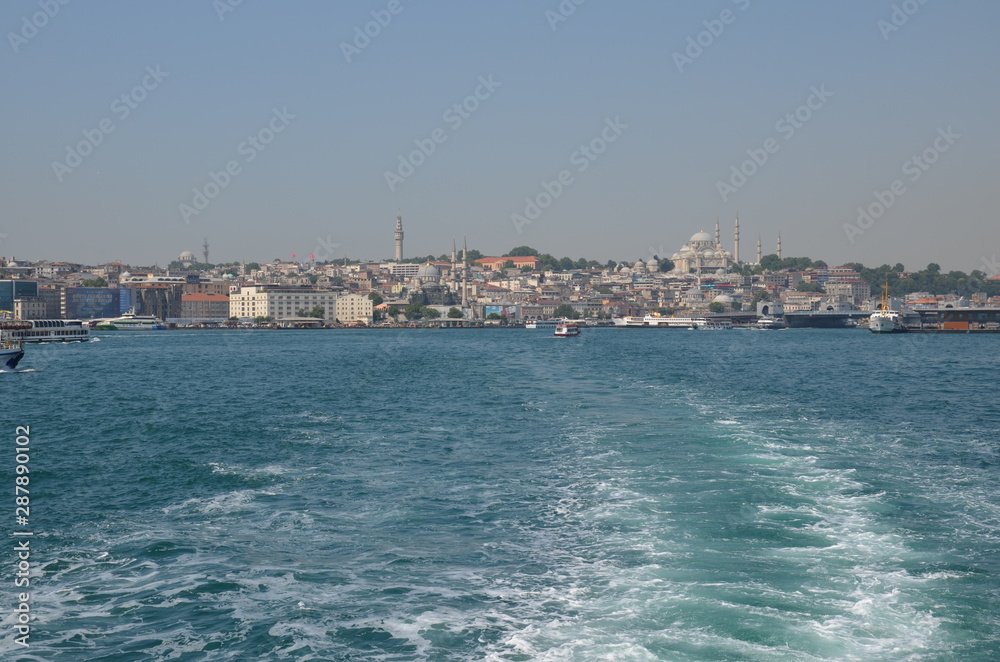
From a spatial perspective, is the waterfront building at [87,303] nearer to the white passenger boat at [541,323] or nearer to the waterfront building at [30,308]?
the waterfront building at [30,308]

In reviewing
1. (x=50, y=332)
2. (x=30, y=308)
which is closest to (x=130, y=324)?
(x=30, y=308)

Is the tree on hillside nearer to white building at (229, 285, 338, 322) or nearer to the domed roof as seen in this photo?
white building at (229, 285, 338, 322)

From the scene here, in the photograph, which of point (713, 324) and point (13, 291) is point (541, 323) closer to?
point (713, 324)

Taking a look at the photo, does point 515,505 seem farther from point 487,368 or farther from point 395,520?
point 487,368

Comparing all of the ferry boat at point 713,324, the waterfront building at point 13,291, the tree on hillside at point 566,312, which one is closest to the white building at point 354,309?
the tree on hillside at point 566,312

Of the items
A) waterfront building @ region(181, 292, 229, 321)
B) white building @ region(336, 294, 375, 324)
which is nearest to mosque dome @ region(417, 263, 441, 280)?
white building @ region(336, 294, 375, 324)
